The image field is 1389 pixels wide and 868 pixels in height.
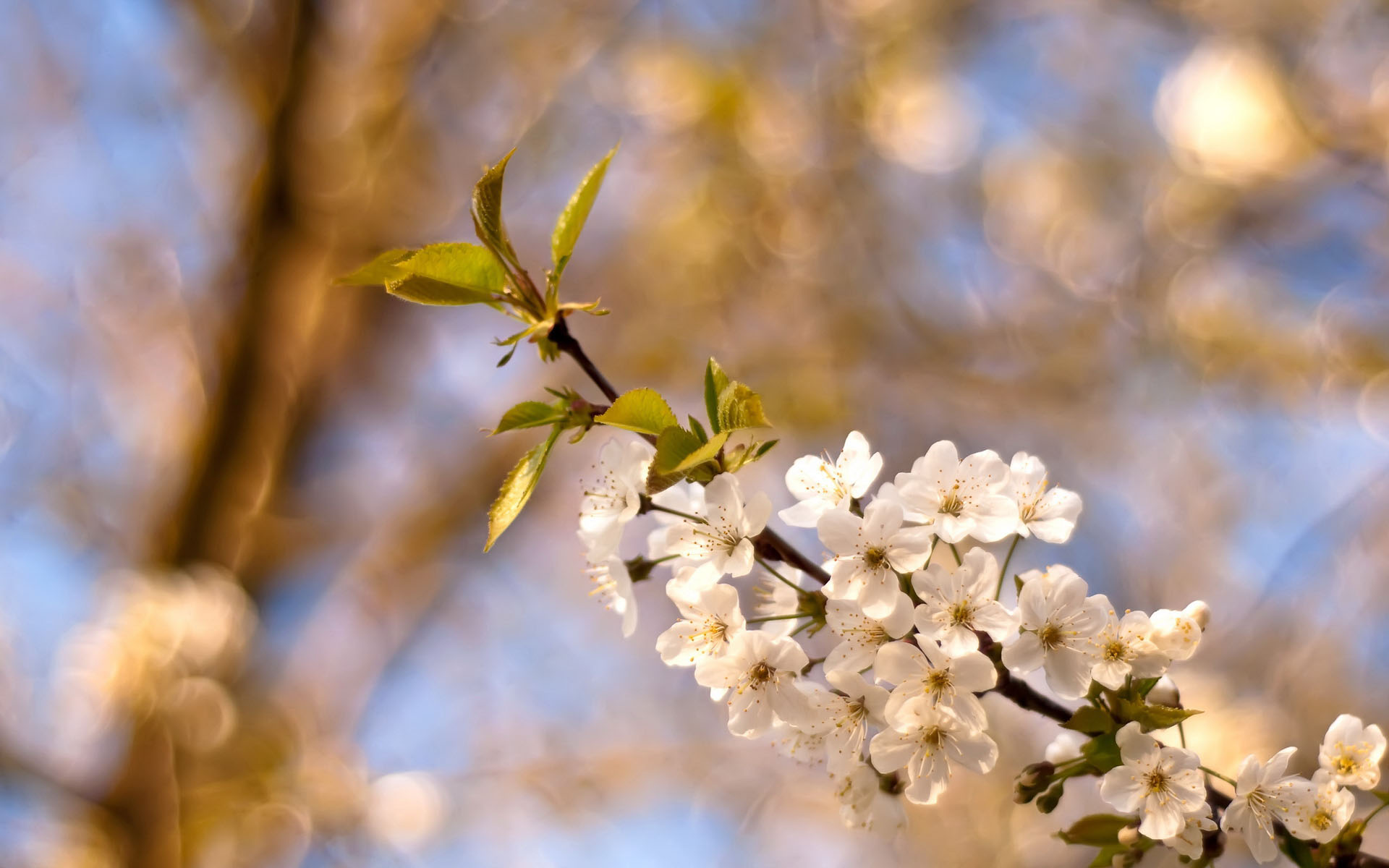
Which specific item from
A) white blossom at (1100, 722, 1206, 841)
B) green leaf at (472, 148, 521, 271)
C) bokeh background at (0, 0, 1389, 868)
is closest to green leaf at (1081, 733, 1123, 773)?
white blossom at (1100, 722, 1206, 841)

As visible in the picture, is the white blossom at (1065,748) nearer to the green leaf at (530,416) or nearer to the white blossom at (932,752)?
the white blossom at (932,752)

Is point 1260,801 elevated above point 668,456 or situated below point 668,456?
below

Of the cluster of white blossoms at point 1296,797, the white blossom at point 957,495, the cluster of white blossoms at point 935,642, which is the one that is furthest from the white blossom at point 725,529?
the cluster of white blossoms at point 1296,797

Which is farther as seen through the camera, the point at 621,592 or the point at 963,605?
the point at 621,592

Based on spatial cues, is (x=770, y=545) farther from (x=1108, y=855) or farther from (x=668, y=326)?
(x=668, y=326)

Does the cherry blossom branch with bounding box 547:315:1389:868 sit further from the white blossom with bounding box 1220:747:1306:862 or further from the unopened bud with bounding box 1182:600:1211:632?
the unopened bud with bounding box 1182:600:1211:632

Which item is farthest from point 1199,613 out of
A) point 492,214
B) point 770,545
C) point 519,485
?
point 492,214

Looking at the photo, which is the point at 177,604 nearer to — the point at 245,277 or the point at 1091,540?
the point at 245,277
